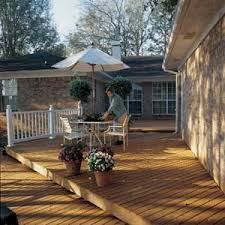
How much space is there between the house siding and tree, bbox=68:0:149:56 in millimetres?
22252

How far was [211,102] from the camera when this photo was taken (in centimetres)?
482

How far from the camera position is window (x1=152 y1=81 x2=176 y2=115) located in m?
15.8

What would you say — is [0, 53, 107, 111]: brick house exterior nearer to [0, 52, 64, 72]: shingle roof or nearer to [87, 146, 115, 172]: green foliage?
[0, 52, 64, 72]: shingle roof

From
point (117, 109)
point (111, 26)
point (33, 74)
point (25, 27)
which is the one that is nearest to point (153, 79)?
point (33, 74)

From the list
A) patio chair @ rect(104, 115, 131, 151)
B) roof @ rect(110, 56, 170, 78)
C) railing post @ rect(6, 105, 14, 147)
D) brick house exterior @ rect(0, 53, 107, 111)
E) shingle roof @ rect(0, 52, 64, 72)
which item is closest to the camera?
patio chair @ rect(104, 115, 131, 151)

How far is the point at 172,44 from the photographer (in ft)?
21.0

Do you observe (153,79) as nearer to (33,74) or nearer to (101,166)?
(33,74)

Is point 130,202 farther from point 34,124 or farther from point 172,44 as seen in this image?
point 34,124

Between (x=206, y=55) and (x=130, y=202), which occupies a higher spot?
(x=206, y=55)

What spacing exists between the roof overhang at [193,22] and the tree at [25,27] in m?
21.5

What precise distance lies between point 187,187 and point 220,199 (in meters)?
0.60

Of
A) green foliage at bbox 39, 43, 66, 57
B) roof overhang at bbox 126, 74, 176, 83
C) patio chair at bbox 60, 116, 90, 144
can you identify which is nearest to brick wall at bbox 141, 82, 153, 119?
roof overhang at bbox 126, 74, 176, 83

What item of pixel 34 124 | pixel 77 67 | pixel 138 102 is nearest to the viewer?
pixel 77 67

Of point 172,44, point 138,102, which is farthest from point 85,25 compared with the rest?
point 172,44
